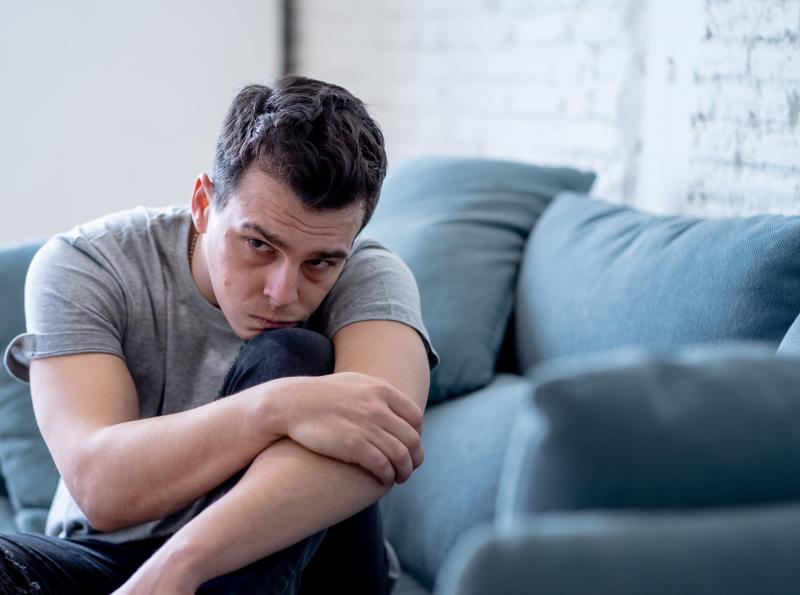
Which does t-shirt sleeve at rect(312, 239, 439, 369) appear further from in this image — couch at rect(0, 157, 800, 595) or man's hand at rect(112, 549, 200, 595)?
man's hand at rect(112, 549, 200, 595)

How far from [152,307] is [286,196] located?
30 centimetres

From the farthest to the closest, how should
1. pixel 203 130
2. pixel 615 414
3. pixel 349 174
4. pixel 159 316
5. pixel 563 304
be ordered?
1. pixel 203 130
2. pixel 563 304
3. pixel 159 316
4. pixel 349 174
5. pixel 615 414

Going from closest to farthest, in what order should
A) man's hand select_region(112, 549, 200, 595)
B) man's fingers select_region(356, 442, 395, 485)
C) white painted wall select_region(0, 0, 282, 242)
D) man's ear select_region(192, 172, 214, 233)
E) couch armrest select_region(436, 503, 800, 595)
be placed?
couch armrest select_region(436, 503, 800, 595) < man's hand select_region(112, 549, 200, 595) < man's fingers select_region(356, 442, 395, 485) < man's ear select_region(192, 172, 214, 233) < white painted wall select_region(0, 0, 282, 242)

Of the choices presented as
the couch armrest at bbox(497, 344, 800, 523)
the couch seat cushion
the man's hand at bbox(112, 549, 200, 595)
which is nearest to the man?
the man's hand at bbox(112, 549, 200, 595)

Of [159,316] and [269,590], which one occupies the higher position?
[159,316]

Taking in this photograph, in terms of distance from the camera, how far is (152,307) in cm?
153

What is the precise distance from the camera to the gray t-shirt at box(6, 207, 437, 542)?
1461mm

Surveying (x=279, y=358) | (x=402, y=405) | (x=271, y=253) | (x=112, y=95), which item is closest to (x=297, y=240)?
(x=271, y=253)

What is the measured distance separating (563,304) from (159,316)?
2.24 ft

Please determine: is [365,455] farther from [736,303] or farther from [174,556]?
[736,303]

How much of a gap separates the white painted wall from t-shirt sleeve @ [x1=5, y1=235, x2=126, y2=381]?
191 centimetres

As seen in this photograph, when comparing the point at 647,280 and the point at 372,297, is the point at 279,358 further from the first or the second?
the point at 647,280

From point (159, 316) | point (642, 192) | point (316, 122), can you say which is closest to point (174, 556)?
point (159, 316)

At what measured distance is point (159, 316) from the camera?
152 cm
